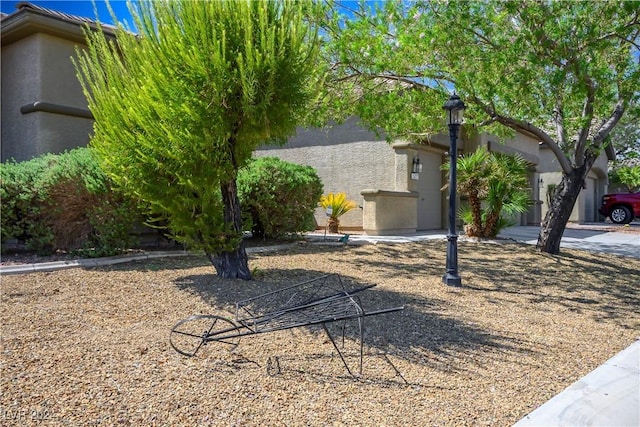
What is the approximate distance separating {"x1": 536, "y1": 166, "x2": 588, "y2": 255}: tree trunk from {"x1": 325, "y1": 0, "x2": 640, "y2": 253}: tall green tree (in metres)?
0.21

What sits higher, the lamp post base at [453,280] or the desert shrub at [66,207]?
the desert shrub at [66,207]

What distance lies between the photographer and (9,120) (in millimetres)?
11078

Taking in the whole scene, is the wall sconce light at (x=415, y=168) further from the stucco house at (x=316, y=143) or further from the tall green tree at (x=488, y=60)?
the tall green tree at (x=488, y=60)

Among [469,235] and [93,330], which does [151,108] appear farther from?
[469,235]

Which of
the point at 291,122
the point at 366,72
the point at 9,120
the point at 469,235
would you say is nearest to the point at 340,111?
the point at 366,72

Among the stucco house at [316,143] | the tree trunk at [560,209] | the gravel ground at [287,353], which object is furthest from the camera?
the stucco house at [316,143]

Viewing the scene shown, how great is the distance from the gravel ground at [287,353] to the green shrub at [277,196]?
9.09 feet

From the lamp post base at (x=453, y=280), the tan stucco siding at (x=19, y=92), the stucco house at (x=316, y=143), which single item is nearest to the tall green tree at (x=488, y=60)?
the stucco house at (x=316, y=143)

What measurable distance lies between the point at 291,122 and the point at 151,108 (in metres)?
1.66

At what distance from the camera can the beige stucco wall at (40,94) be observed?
10.2 meters

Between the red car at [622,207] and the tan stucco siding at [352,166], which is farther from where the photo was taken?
the red car at [622,207]

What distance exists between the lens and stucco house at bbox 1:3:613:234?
10180 mm

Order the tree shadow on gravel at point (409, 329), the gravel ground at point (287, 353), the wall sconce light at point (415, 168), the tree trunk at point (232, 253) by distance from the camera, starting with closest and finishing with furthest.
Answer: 1. the gravel ground at point (287, 353)
2. the tree shadow on gravel at point (409, 329)
3. the tree trunk at point (232, 253)
4. the wall sconce light at point (415, 168)

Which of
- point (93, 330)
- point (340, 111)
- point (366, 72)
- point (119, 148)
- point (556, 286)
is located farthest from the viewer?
point (340, 111)
